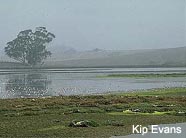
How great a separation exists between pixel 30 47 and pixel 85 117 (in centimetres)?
16440

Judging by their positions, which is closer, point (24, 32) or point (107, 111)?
point (107, 111)

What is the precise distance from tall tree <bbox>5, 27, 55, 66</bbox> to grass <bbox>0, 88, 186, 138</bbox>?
154 m

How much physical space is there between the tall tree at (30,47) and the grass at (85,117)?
154 metres

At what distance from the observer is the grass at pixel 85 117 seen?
22141 millimetres

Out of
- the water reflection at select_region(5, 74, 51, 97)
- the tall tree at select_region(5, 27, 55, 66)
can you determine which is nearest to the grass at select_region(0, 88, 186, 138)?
the water reflection at select_region(5, 74, 51, 97)

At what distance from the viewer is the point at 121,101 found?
39500mm

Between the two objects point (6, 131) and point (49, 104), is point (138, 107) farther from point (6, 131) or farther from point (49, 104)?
point (6, 131)

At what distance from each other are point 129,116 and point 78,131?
312 inches

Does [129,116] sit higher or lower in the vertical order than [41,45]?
lower

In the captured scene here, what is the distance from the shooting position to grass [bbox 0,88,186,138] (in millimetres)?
22141

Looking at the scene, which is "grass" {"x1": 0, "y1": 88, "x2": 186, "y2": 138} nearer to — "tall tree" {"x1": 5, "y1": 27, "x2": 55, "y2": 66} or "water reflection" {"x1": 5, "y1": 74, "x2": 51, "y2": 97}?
"water reflection" {"x1": 5, "y1": 74, "x2": 51, "y2": 97}

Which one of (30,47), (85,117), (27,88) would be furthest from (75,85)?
(30,47)

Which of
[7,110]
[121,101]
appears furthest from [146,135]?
[121,101]

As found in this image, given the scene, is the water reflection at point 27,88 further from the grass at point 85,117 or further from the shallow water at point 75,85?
the grass at point 85,117
